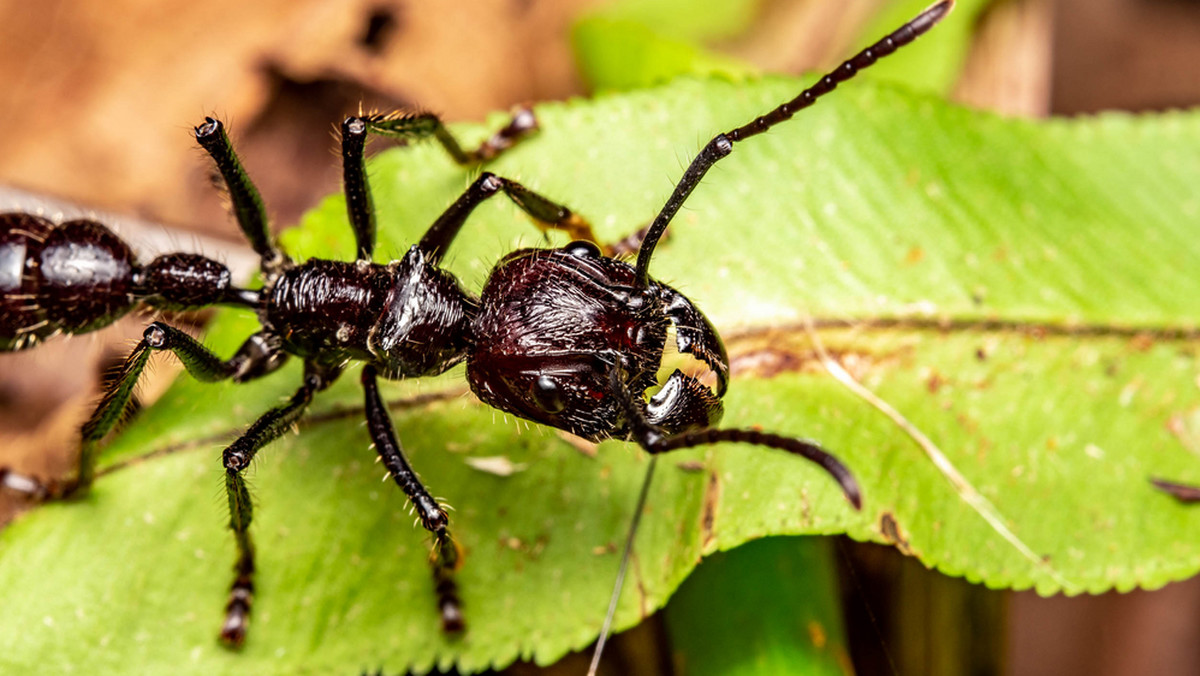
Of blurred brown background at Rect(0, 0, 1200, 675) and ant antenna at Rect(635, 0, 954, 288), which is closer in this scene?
ant antenna at Rect(635, 0, 954, 288)

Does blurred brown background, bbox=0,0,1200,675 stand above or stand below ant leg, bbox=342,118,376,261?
above

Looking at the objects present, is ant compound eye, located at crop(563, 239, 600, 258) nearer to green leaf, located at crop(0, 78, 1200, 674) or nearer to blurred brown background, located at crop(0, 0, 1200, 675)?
green leaf, located at crop(0, 78, 1200, 674)

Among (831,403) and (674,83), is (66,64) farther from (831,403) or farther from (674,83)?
(831,403)

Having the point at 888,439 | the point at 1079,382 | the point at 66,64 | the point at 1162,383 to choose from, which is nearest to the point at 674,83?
the point at 888,439

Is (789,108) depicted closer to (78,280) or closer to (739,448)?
(739,448)

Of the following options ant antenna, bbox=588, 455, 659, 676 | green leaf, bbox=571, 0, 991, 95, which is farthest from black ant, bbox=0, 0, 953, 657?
green leaf, bbox=571, 0, 991, 95

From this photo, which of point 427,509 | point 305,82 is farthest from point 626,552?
point 305,82
